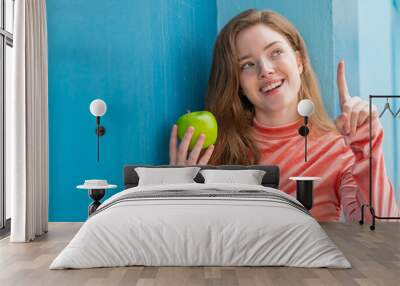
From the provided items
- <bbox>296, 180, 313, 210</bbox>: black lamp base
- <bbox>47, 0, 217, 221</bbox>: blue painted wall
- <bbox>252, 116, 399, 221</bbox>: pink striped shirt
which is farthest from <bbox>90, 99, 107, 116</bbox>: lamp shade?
<bbox>296, 180, 313, 210</bbox>: black lamp base

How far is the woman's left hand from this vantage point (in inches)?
255

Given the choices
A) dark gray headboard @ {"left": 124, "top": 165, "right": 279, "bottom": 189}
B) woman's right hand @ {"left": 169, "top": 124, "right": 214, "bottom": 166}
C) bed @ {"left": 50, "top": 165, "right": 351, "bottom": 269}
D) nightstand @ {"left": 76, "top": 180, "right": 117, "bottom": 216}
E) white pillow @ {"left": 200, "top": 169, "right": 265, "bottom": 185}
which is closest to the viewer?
bed @ {"left": 50, "top": 165, "right": 351, "bottom": 269}

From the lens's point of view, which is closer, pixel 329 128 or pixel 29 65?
pixel 29 65

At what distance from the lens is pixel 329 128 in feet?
21.3

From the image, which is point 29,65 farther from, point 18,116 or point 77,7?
point 77,7

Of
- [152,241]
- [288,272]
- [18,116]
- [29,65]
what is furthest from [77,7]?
[288,272]

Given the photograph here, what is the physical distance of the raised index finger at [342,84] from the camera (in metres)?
6.50

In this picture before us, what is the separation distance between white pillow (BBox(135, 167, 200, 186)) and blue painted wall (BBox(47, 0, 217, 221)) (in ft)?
1.53

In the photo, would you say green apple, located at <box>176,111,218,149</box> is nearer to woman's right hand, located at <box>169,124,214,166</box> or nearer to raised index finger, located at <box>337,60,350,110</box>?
woman's right hand, located at <box>169,124,214,166</box>

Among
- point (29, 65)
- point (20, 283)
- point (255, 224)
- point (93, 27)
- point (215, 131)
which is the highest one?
point (93, 27)

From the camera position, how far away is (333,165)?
644 centimetres

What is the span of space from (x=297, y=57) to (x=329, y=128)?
0.86 m

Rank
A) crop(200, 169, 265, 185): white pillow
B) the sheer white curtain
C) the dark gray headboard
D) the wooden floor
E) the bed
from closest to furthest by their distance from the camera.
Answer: the wooden floor
the bed
the sheer white curtain
crop(200, 169, 265, 185): white pillow
the dark gray headboard

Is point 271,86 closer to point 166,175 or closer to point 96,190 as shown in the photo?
point 166,175
